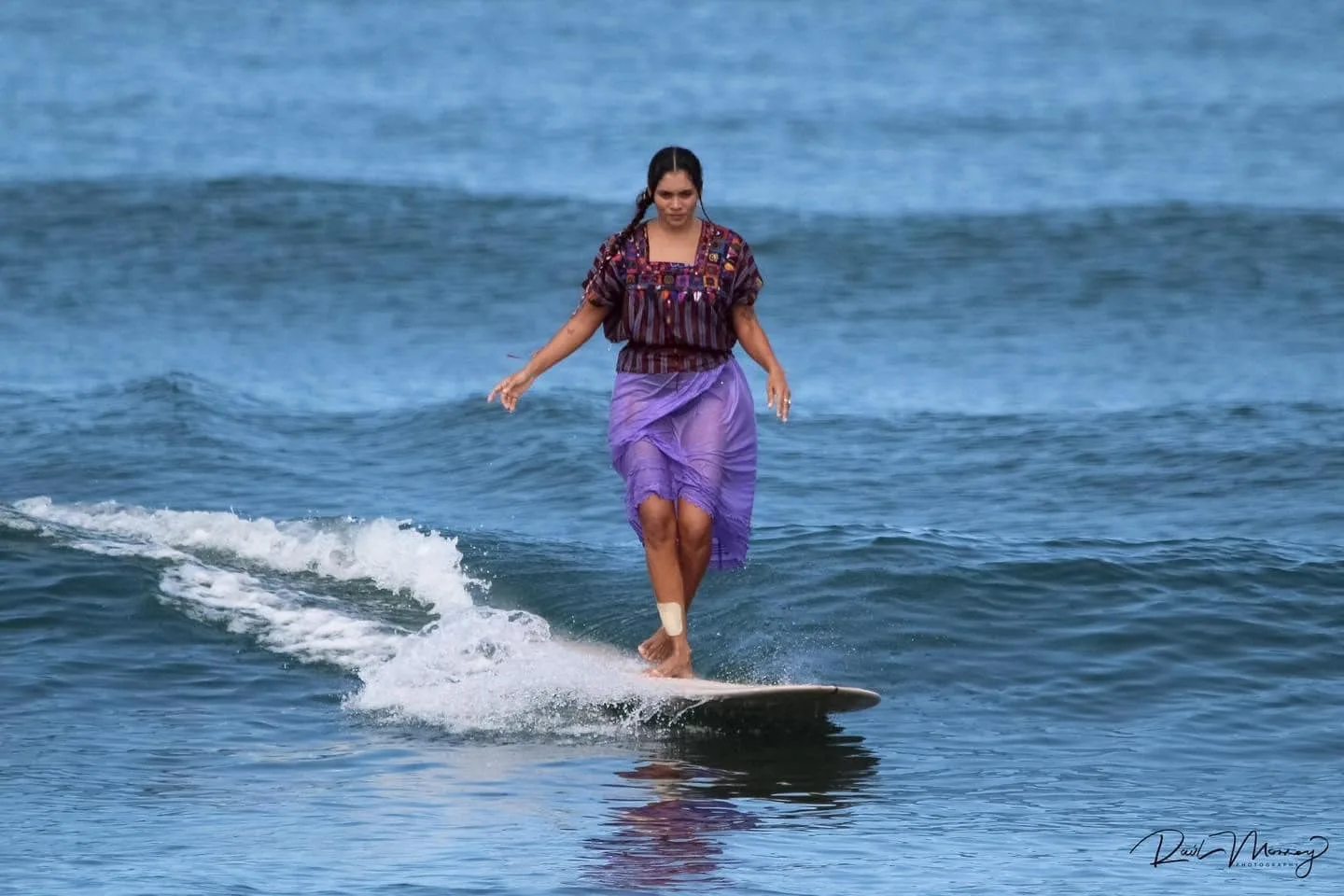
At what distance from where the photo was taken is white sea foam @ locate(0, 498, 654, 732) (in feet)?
27.4

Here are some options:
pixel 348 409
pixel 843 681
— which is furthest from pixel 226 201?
pixel 843 681

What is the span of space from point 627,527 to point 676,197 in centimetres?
464

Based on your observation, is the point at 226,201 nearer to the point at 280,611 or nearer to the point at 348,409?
the point at 348,409

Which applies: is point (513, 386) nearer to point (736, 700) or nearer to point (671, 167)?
point (671, 167)

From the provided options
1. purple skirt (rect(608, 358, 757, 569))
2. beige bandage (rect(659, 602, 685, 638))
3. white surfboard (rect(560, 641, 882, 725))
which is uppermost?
purple skirt (rect(608, 358, 757, 569))

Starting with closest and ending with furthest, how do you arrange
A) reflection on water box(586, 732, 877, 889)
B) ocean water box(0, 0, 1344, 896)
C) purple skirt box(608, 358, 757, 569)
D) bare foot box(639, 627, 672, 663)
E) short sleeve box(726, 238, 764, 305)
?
reflection on water box(586, 732, 877, 889)
ocean water box(0, 0, 1344, 896)
short sleeve box(726, 238, 764, 305)
purple skirt box(608, 358, 757, 569)
bare foot box(639, 627, 672, 663)

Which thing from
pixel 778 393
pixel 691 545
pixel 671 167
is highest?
pixel 671 167

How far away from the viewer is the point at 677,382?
8.30 metres

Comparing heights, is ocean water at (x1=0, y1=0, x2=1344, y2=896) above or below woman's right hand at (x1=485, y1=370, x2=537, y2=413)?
below

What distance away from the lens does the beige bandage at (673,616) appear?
8.27 m

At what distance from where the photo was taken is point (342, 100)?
38.3 metres

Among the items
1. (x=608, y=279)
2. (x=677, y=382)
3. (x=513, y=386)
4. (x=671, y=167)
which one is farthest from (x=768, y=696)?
(x=671, y=167)

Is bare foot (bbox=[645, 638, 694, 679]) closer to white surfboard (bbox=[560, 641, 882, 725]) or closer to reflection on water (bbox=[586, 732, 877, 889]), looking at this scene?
white surfboard (bbox=[560, 641, 882, 725])

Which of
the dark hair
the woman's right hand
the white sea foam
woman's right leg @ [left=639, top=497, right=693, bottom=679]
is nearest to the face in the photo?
the dark hair
